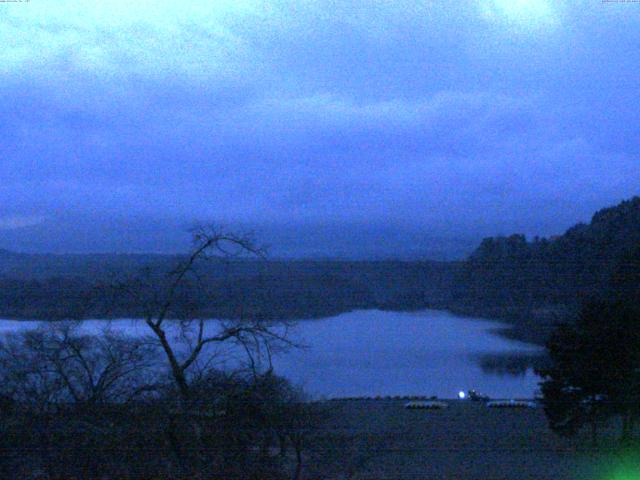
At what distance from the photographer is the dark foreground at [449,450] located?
3.91m

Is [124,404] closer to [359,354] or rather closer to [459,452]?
[459,452]

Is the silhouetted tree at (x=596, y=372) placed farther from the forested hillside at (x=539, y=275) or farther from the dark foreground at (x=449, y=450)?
the forested hillside at (x=539, y=275)

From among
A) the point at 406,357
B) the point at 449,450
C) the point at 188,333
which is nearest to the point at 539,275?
the point at 406,357

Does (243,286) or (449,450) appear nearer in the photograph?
(449,450)

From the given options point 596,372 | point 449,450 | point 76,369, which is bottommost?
point 449,450

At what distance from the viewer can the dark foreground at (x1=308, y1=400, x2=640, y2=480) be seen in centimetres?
391

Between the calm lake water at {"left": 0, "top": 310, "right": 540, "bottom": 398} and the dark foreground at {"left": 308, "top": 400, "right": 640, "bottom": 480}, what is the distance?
0.30 metres

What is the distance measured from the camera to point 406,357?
5941 mm

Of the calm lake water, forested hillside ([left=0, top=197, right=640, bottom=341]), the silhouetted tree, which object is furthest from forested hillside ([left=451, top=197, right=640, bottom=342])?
the silhouetted tree

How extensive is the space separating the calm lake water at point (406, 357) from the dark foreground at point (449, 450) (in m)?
0.30

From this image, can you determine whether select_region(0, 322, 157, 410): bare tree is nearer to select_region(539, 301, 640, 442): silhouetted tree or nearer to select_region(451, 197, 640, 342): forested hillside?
select_region(539, 301, 640, 442): silhouetted tree

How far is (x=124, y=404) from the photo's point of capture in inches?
151

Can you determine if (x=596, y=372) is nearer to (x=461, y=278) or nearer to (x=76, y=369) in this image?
(x=461, y=278)

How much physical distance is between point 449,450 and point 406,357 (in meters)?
1.75
